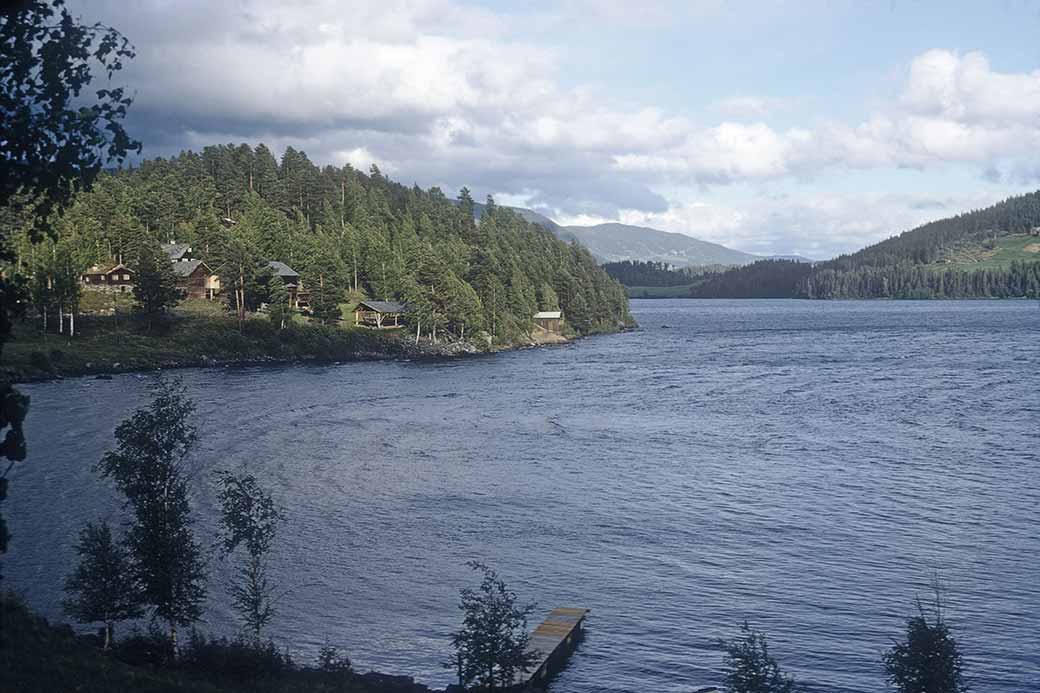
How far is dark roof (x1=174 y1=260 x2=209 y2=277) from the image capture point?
12506 cm

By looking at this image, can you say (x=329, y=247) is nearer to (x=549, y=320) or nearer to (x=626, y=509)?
(x=549, y=320)

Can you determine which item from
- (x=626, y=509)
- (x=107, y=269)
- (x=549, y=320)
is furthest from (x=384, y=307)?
(x=626, y=509)

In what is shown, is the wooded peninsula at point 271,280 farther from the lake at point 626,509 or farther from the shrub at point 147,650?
the shrub at point 147,650

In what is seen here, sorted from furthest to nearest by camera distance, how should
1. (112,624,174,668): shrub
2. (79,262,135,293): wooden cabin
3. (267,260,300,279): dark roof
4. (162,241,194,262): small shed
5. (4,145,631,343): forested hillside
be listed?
1. (162,241,194,262): small shed
2. (267,260,300,279): dark roof
3. (4,145,631,343): forested hillside
4. (79,262,135,293): wooden cabin
5. (112,624,174,668): shrub

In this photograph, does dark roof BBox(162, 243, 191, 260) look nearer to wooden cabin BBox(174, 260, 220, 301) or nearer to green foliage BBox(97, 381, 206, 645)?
wooden cabin BBox(174, 260, 220, 301)

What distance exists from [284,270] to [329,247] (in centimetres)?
920

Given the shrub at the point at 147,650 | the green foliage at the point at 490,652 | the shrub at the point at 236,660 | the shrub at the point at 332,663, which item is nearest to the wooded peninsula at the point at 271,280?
the shrub at the point at 147,650

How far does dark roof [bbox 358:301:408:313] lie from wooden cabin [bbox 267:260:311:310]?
27.9ft

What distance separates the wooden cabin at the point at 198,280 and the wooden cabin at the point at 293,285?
28.5 ft

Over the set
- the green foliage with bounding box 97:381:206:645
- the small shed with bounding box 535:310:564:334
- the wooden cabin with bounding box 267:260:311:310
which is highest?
the wooden cabin with bounding box 267:260:311:310

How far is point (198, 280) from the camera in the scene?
127875mm

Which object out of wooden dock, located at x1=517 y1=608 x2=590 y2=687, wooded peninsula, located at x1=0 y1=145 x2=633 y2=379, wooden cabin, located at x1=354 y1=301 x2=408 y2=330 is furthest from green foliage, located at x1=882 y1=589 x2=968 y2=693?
wooden cabin, located at x1=354 y1=301 x2=408 y2=330

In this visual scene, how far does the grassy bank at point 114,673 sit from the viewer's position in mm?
19781

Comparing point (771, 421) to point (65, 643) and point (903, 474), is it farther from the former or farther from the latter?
point (65, 643)
